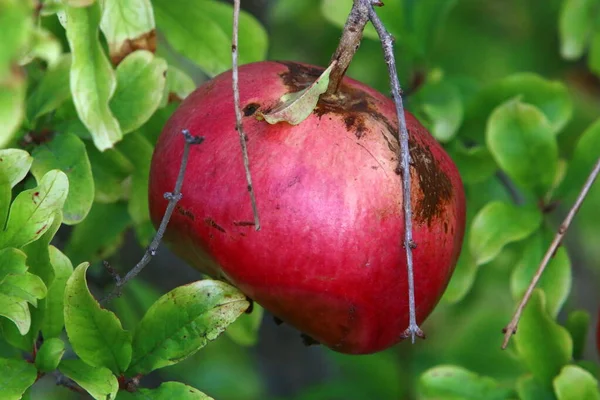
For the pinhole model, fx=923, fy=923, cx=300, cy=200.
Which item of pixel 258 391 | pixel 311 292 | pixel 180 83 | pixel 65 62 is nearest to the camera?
pixel 311 292

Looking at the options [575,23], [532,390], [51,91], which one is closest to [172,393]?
[51,91]

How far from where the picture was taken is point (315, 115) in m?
0.96

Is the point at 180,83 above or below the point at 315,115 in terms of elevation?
below

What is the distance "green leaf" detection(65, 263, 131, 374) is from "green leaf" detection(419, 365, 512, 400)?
46 cm

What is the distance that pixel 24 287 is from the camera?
3.16 feet

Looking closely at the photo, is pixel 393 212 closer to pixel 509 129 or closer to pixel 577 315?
pixel 509 129

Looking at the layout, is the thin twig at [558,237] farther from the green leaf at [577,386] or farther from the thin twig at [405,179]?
the thin twig at [405,179]

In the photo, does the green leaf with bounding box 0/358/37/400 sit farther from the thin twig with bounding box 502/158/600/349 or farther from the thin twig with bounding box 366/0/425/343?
the thin twig with bounding box 502/158/600/349

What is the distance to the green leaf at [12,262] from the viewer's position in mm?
963

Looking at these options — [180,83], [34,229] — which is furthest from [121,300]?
[34,229]

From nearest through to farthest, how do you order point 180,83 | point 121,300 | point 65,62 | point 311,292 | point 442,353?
point 311,292 < point 65,62 < point 180,83 < point 121,300 < point 442,353

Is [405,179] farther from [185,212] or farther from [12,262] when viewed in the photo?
[12,262]

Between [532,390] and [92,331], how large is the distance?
2.04 ft

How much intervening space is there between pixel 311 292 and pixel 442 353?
122 cm
